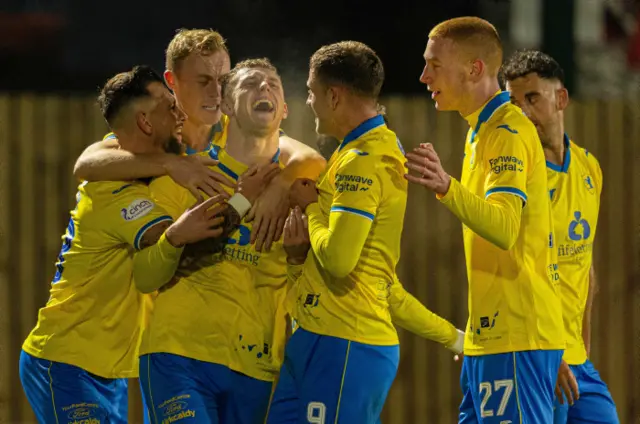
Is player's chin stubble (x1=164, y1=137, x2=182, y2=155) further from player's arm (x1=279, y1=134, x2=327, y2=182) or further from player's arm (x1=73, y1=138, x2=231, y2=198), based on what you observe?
player's arm (x1=279, y1=134, x2=327, y2=182)

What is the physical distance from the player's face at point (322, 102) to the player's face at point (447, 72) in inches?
18.0

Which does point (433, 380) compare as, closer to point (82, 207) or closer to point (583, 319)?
point (583, 319)

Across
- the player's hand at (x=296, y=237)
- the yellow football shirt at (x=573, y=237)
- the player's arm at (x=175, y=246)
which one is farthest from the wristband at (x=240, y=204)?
the yellow football shirt at (x=573, y=237)

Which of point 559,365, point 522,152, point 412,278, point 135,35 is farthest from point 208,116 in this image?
point 135,35

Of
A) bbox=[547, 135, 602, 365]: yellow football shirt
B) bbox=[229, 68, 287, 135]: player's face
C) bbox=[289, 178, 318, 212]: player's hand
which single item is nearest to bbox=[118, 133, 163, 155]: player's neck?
bbox=[229, 68, 287, 135]: player's face

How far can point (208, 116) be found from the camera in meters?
4.66

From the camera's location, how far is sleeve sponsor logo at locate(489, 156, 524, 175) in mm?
3879

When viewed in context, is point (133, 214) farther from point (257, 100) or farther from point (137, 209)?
point (257, 100)

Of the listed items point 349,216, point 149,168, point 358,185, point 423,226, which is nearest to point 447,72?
point 358,185

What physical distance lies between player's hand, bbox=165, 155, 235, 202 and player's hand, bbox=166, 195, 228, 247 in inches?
4.0

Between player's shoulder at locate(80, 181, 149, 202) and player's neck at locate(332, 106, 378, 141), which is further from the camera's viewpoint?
player's shoulder at locate(80, 181, 149, 202)

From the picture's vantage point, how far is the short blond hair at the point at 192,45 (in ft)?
15.4

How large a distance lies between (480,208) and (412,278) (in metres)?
3.52

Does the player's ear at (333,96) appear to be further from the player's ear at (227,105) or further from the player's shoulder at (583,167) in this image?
the player's shoulder at (583,167)
